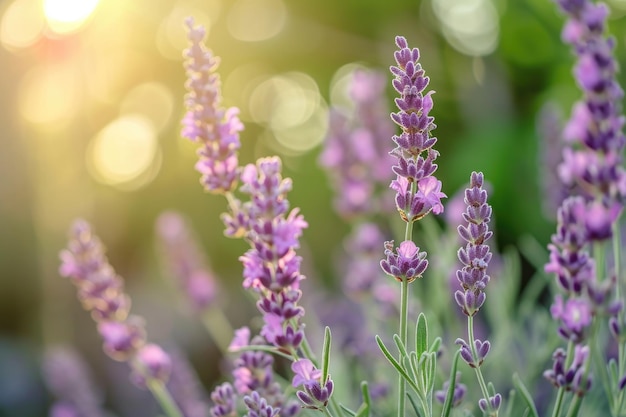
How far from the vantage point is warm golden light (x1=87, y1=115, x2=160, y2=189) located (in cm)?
420

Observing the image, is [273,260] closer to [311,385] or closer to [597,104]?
[311,385]

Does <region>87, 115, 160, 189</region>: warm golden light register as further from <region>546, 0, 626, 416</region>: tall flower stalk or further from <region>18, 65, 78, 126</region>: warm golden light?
<region>546, 0, 626, 416</region>: tall flower stalk

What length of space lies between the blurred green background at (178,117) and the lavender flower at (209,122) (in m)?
2.54

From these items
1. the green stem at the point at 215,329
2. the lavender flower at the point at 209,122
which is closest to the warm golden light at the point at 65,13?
the green stem at the point at 215,329

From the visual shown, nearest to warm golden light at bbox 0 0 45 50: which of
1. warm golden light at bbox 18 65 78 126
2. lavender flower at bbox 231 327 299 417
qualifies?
warm golden light at bbox 18 65 78 126

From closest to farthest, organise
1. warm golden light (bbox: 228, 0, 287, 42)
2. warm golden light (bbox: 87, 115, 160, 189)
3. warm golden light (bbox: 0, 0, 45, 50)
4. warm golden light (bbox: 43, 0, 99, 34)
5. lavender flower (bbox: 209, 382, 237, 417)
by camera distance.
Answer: lavender flower (bbox: 209, 382, 237, 417) → warm golden light (bbox: 43, 0, 99, 34) → warm golden light (bbox: 0, 0, 45, 50) → warm golden light (bbox: 87, 115, 160, 189) → warm golden light (bbox: 228, 0, 287, 42)

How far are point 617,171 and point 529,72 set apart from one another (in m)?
3.55

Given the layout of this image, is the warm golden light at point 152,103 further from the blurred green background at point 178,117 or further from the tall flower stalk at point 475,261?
the tall flower stalk at point 475,261

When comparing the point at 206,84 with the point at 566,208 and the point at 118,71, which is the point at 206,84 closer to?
the point at 566,208

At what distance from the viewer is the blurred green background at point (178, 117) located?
12.1 feet

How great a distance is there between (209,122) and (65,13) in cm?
238

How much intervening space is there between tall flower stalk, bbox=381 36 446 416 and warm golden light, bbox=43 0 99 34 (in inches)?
93.0

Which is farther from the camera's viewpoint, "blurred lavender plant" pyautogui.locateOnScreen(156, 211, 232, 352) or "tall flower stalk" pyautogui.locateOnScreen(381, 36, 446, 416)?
"blurred lavender plant" pyautogui.locateOnScreen(156, 211, 232, 352)

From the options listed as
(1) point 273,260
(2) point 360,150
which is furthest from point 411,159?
(2) point 360,150
